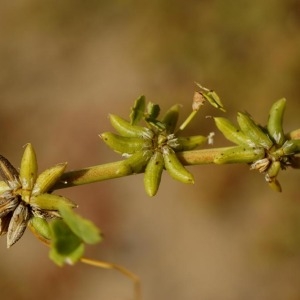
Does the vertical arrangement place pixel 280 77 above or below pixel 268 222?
above

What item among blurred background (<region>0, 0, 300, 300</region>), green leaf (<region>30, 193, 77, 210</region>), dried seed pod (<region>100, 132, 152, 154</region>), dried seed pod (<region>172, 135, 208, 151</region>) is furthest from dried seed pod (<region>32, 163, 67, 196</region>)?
blurred background (<region>0, 0, 300, 300</region>)

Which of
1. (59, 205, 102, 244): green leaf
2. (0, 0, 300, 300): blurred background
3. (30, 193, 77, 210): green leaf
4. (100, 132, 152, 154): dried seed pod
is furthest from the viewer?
(0, 0, 300, 300): blurred background

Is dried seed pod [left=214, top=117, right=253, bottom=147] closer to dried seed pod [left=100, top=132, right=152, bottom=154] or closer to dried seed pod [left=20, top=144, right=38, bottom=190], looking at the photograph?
dried seed pod [left=100, top=132, right=152, bottom=154]

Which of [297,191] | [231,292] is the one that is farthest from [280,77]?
[231,292]

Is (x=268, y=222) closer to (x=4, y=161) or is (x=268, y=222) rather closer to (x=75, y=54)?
(x=75, y=54)

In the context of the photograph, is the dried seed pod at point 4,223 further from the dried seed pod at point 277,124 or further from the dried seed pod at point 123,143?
the dried seed pod at point 277,124

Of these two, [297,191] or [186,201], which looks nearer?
Answer: [297,191]

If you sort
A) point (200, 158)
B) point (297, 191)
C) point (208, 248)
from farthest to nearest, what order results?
1. point (208, 248)
2. point (297, 191)
3. point (200, 158)

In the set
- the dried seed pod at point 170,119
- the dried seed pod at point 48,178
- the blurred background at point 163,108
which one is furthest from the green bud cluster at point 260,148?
the blurred background at point 163,108

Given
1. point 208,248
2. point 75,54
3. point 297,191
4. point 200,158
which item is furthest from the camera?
point 75,54
